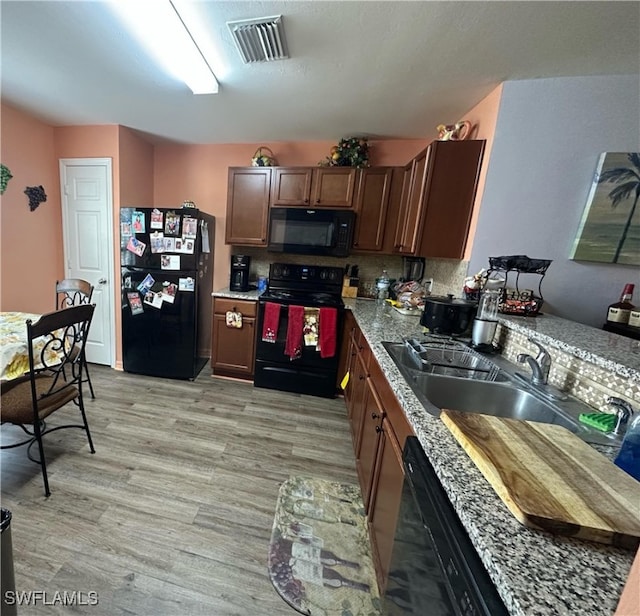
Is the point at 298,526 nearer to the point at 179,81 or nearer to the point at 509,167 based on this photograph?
the point at 509,167

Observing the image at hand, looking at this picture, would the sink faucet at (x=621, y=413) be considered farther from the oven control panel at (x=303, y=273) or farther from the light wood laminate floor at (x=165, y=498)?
the oven control panel at (x=303, y=273)

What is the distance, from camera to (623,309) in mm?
1544

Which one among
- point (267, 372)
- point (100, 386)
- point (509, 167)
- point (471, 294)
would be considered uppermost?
point (509, 167)

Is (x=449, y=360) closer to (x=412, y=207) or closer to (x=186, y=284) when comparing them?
(x=412, y=207)

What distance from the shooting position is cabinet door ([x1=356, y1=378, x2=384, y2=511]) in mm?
1319

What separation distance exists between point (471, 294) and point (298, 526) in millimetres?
1654

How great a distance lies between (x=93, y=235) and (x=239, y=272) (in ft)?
5.04

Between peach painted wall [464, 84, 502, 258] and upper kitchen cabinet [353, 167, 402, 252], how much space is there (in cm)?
71

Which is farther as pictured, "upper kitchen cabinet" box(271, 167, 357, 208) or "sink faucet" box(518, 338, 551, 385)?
"upper kitchen cabinet" box(271, 167, 357, 208)

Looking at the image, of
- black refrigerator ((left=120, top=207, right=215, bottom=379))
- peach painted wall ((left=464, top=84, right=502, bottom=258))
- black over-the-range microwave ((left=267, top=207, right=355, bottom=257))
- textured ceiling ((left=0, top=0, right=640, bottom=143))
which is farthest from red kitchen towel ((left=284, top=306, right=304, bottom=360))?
textured ceiling ((left=0, top=0, right=640, bottom=143))

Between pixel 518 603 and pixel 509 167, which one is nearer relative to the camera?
pixel 518 603

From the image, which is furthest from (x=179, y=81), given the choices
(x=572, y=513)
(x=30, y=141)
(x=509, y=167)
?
(x=572, y=513)

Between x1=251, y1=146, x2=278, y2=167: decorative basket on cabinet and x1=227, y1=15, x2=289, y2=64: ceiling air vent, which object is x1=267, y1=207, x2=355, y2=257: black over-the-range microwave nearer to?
x1=251, y1=146, x2=278, y2=167: decorative basket on cabinet

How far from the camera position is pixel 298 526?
1.41 meters
